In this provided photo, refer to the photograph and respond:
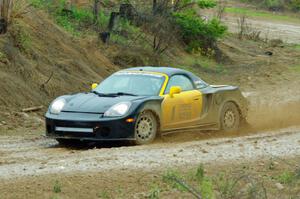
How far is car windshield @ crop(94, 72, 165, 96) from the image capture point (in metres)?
16.0

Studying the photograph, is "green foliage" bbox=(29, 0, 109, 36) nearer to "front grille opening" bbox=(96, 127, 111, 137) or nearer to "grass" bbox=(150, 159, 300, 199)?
"front grille opening" bbox=(96, 127, 111, 137)

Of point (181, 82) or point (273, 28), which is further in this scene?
point (273, 28)

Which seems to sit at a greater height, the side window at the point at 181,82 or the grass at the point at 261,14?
the side window at the point at 181,82

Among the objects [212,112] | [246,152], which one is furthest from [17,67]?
[246,152]

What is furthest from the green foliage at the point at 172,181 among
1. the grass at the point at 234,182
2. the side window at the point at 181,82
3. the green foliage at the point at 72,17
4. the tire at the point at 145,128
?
the green foliage at the point at 72,17

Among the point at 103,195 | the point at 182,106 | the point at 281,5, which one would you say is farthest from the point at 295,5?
the point at 103,195

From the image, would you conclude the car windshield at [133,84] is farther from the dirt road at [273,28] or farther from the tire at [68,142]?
the dirt road at [273,28]

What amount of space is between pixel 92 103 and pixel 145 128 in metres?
1.00

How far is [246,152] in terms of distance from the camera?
14.2 meters

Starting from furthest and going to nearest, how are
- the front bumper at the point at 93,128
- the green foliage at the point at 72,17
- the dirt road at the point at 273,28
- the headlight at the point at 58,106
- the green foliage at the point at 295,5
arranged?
the green foliage at the point at 295,5, the dirt road at the point at 273,28, the green foliage at the point at 72,17, the headlight at the point at 58,106, the front bumper at the point at 93,128

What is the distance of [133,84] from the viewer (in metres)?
16.2

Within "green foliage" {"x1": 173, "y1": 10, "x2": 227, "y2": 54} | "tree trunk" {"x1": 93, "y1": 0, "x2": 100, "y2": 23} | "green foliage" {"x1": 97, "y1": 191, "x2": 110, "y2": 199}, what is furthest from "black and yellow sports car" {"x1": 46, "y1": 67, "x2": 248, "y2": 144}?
"green foliage" {"x1": 173, "y1": 10, "x2": 227, "y2": 54}

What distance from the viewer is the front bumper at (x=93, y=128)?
14758 millimetres

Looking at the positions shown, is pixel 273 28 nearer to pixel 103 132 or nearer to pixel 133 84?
pixel 133 84
